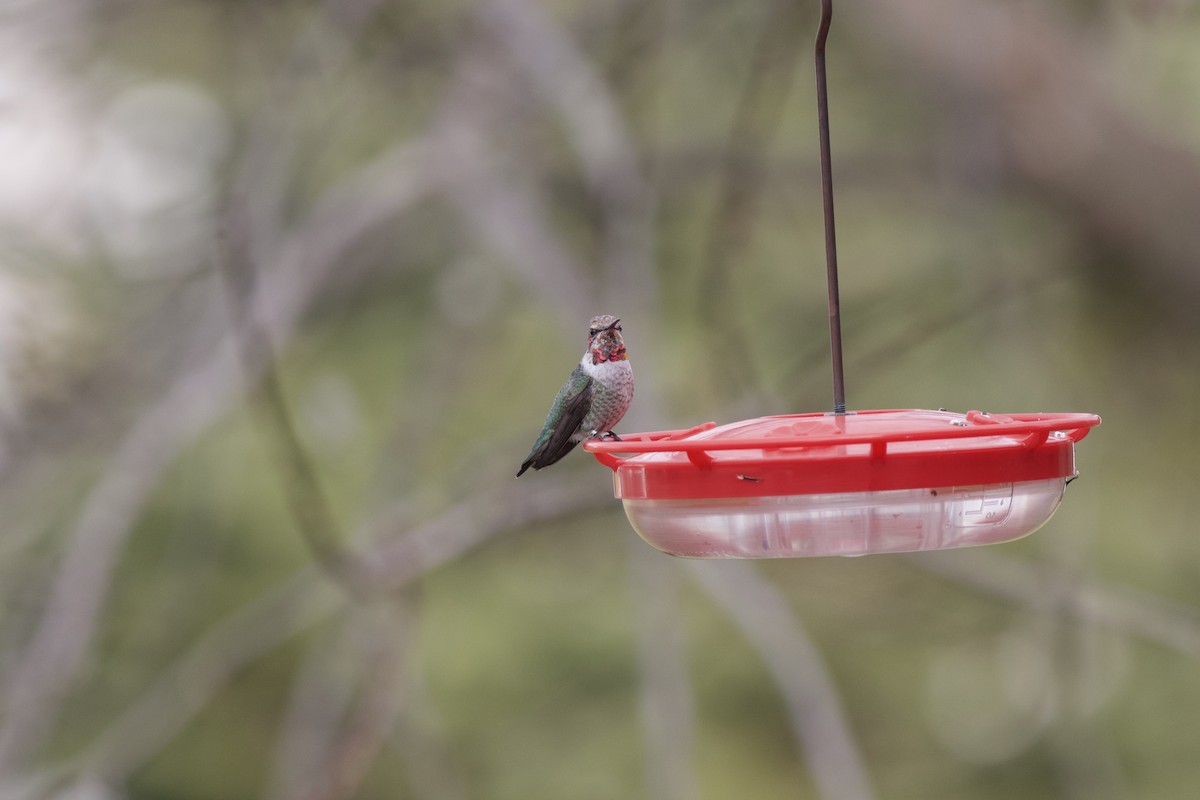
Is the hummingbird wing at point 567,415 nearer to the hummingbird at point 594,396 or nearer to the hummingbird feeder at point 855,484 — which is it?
the hummingbird at point 594,396

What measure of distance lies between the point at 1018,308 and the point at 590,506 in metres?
1.96

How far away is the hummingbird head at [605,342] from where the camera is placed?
2.57 metres

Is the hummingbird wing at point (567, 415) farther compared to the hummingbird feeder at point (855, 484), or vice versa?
the hummingbird wing at point (567, 415)

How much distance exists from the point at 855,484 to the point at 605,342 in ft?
3.51

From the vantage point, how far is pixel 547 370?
20.1ft

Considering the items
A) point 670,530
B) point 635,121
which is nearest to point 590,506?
point 635,121

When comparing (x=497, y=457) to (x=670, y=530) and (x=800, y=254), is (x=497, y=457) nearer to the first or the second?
(x=800, y=254)

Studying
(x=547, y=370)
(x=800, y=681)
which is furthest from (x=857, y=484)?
(x=547, y=370)

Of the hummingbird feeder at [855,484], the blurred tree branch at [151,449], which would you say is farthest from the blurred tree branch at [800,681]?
the hummingbird feeder at [855,484]

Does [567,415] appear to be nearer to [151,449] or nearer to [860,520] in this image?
[860,520]

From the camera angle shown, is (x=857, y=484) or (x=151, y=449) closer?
(x=857, y=484)

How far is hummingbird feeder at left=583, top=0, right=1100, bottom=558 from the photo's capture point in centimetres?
159

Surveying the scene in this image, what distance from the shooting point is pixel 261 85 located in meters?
4.64

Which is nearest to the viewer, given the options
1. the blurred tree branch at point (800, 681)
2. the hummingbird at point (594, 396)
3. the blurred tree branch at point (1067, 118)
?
the hummingbird at point (594, 396)
